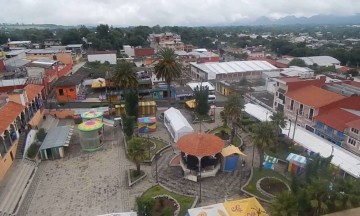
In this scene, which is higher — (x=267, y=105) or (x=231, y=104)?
(x=231, y=104)

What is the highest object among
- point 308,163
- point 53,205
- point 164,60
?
point 164,60

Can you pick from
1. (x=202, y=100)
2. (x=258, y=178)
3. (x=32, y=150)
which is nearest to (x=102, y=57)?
(x=202, y=100)

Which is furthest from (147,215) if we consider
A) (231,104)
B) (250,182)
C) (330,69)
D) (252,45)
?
(252,45)

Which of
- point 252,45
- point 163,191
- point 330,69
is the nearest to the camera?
point 163,191

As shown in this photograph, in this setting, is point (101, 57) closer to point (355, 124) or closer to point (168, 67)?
point (168, 67)

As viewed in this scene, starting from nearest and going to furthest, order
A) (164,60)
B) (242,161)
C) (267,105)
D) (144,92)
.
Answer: (242,161) < (164,60) < (267,105) < (144,92)

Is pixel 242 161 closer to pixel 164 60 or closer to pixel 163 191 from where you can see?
pixel 163 191

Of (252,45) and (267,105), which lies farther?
(252,45)
